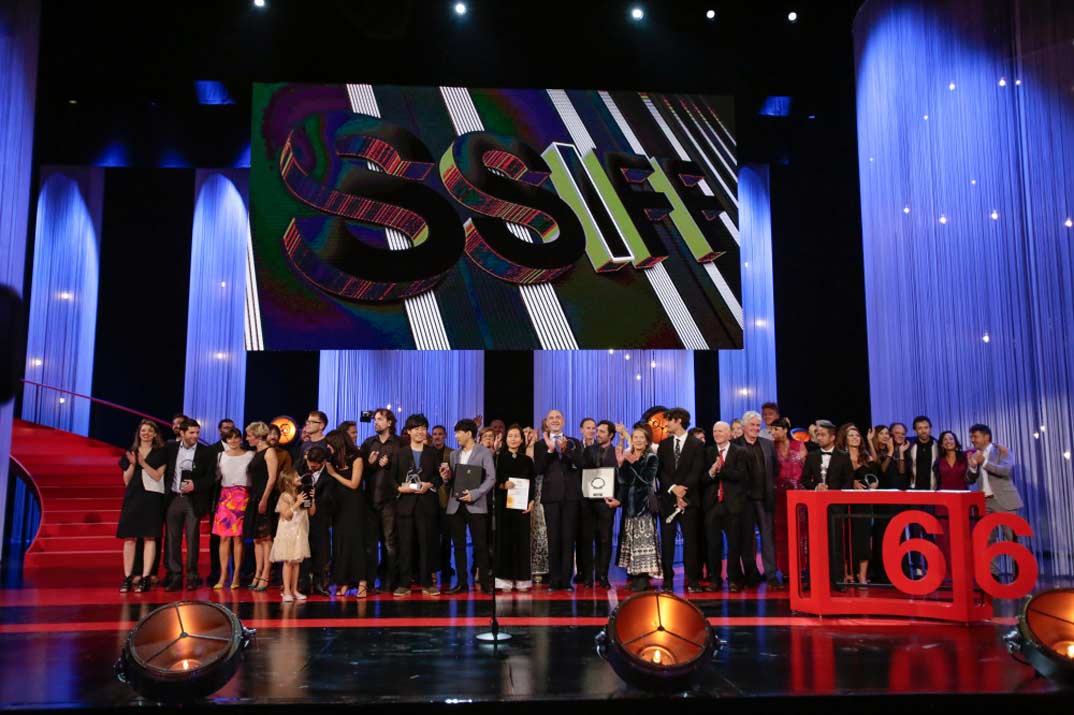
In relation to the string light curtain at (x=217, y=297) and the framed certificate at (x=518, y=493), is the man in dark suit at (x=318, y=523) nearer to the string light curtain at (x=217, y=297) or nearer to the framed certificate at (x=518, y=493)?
the framed certificate at (x=518, y=493)

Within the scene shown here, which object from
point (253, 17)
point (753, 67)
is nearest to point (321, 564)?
point (253, 17)

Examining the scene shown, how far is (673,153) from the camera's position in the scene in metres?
11.4

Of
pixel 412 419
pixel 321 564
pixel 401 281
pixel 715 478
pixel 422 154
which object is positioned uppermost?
pixel 422 154

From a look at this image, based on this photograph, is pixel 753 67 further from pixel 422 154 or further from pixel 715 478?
pixel 715 478

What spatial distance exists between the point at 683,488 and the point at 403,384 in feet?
22.7

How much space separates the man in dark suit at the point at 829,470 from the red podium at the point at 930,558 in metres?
1.20

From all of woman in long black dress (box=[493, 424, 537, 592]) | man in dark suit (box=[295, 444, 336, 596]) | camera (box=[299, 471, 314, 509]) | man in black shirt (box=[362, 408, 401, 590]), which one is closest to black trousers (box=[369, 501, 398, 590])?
man in black shirt (box=[362, 408, 401, 590])

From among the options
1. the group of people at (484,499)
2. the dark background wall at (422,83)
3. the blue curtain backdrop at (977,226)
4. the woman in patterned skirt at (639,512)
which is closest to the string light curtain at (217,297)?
the dark background wall at (422,83)

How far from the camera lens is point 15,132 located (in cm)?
966

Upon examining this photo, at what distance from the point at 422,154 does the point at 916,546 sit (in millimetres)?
7553

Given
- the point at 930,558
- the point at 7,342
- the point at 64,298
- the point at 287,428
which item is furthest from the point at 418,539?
the point at 64,298

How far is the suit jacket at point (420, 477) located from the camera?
7.66 meters

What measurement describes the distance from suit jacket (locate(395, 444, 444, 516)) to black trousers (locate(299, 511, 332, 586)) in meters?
0.63

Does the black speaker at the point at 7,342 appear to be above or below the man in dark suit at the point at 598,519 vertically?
above
